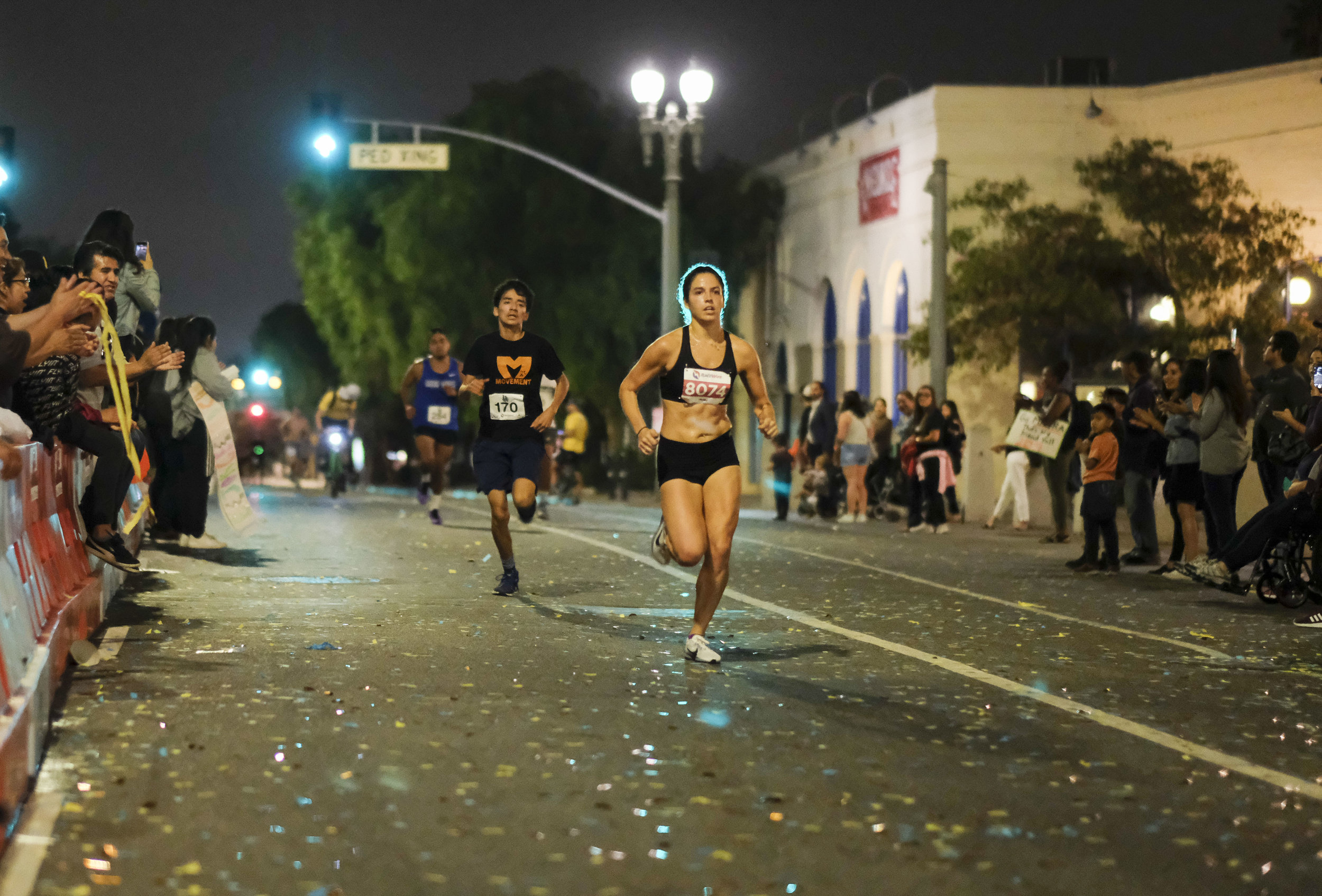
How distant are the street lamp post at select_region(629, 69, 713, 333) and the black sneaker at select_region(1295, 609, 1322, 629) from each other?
622 inches

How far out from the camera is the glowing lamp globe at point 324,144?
29.6m

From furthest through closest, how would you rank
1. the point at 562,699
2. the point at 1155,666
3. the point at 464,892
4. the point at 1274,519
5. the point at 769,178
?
the point at 769,178 < the point at 1274,519 < the point at 1155,666 < the point at 562,699 < the point at 464,892

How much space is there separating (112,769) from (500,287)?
6893mm

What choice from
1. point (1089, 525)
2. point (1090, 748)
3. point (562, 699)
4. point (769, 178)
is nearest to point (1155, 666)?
point (1090, 748)

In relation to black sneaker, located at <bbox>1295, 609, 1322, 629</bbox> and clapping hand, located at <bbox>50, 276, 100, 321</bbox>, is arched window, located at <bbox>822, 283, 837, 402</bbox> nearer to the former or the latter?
black sneaker, located at <bbox>1295, 609, 1322, 629</bbox>

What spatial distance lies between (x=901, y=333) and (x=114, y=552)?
93.0 ft

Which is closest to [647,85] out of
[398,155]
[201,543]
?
[398,155]

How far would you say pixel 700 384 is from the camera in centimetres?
898

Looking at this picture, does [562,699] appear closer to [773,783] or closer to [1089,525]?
[773,783]

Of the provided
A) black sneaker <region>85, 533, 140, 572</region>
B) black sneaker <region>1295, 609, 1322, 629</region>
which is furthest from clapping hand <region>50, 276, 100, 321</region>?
black sneaker <region>1295, 609, 1322, 629</region>

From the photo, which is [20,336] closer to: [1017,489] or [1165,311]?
[1017,489]

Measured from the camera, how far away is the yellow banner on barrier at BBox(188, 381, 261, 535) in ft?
45.9

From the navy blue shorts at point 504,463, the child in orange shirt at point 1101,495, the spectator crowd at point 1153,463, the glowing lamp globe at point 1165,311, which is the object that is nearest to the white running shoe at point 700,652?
the navy blue shorts at point 504,463

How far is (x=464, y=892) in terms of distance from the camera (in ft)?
15.1
